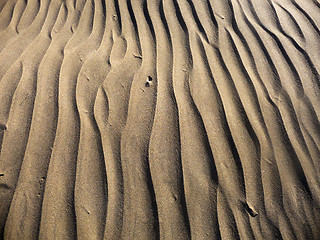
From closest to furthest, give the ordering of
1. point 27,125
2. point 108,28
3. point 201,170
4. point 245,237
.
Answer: point 245,237, point 201,170, point 27,125, point 108,28

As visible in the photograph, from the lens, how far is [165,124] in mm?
1604

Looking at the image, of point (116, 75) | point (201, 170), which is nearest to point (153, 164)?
point (201, 170)

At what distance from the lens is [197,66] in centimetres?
185

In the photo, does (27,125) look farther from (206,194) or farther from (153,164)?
(206,194)

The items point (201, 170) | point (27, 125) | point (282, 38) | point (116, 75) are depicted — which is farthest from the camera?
point (282, 38)

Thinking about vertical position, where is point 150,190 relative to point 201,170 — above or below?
below

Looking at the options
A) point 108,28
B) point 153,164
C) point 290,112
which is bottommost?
point 153,164

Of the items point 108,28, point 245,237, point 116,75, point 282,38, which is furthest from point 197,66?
point 245,237

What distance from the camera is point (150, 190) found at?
4.57ft

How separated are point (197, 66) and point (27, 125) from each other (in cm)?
121

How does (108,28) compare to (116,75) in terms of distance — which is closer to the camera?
(116,75)

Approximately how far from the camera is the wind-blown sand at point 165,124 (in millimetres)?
1342

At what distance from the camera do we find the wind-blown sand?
4.40 ft

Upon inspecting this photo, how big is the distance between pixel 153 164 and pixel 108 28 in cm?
131
